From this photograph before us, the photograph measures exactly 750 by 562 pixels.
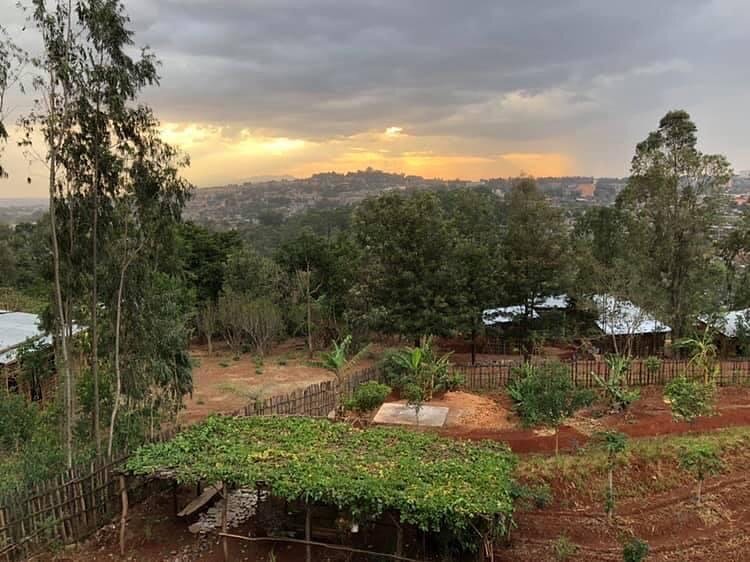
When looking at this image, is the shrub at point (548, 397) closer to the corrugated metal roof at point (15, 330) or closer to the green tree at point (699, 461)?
the green tree at point (699, 461)

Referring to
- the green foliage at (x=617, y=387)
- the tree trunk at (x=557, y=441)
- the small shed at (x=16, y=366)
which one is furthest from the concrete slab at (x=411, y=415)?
the small shed at (x=16, y=366)

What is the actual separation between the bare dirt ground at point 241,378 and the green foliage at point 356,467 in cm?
701

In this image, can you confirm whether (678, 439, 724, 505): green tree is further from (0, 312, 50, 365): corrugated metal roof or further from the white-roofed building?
(0, 312, 50, 365): corrugated metal roof

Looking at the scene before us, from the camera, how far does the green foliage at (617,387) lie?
1292 centimetres

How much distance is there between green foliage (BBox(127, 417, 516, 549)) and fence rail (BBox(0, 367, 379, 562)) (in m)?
0.86

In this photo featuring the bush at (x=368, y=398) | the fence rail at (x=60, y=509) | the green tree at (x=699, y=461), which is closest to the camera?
the fence rail at (x=60, y=509)

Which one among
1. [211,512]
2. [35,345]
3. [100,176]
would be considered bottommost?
Answer: [211,512]

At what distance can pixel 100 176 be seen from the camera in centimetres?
944

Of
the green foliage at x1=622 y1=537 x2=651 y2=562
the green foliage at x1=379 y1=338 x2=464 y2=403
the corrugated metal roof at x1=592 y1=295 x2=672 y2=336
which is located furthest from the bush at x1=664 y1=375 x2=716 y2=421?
the corrugated metal roof at x1=592 y1=295 x2=672 y2=336

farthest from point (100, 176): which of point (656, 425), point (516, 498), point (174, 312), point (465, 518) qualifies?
point (656, 425)

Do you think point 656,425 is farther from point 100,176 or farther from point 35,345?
point 35,345

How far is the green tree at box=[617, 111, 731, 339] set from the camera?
1789 cm

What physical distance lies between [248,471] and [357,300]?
12.9 m

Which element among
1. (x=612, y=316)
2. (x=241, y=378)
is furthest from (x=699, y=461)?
(x=241, y=378)
